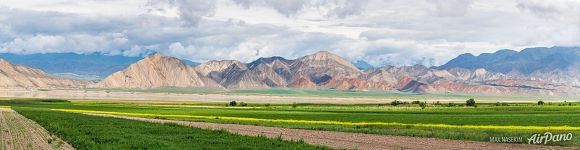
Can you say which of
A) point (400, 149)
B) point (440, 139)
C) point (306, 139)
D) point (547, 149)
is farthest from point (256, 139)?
point (547, 149)

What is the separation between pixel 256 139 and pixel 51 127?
20.4 meters

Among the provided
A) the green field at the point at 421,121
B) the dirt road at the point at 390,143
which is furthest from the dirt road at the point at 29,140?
the green field at the point at 421,121

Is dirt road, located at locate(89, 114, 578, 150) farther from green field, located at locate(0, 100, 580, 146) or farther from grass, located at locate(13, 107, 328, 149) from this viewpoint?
grass, located at locate(13, 107, 328, 149)

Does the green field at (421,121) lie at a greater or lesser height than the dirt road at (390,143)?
greater

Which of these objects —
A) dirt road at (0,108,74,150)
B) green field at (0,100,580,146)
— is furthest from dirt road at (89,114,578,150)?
dirt road at (0,108,74,150)

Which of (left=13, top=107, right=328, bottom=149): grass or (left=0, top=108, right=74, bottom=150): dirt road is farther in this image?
(left=0, top=108, right=74, bottom=150): dirt road

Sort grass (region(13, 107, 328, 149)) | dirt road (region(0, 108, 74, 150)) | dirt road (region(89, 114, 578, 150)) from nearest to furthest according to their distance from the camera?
1. grass (region(13, 107, 328, 149))
2. dirt road (region(0, 108, 74, 150))
3. dirt road (region(89, 114, 578, 150))

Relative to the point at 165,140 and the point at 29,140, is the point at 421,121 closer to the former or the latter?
the point at 165,140

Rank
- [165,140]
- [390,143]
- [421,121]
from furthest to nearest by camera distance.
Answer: [421,121] → [390,143] → [165,140]

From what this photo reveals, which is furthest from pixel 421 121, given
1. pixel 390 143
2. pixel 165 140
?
pixel 165 140

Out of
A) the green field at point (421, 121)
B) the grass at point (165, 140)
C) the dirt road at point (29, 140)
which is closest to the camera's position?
the grass at point (165, 140)

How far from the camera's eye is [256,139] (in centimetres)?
4122

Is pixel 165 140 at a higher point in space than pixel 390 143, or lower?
higher

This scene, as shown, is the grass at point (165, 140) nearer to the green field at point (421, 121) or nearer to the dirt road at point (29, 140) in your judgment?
the dirt road at point (29, 140)
